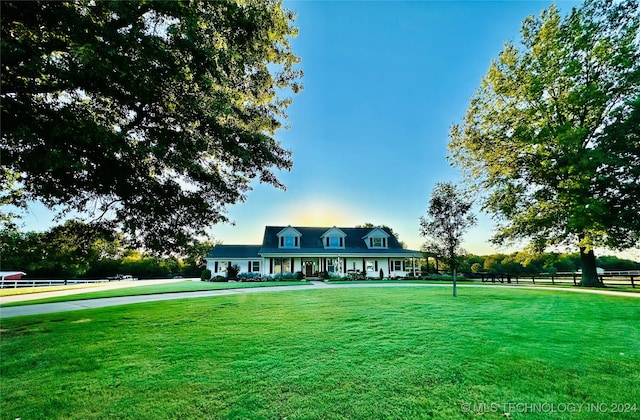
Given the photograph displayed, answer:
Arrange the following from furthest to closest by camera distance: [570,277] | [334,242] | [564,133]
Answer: [334,242]
[570,277]
[564,133]

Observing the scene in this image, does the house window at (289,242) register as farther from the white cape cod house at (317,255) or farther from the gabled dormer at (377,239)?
the gabled dormer at (377,239)

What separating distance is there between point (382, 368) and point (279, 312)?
5.20m

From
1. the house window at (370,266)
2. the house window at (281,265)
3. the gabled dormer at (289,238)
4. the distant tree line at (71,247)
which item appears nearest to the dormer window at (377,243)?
the house window at (370,266)

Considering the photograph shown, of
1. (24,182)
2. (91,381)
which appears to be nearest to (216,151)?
(24,182)

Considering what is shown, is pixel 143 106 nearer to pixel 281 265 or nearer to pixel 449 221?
pixel 449 221

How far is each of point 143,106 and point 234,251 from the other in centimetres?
2735

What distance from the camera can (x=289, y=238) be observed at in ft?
104

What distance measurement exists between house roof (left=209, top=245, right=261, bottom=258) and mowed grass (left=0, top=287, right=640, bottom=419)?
79.0 ft

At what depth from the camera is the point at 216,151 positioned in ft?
28.0

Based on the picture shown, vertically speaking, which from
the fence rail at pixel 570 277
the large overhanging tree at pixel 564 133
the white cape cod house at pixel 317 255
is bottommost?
the fence rail at pixel 570 277

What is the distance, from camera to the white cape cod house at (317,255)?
1172 inches

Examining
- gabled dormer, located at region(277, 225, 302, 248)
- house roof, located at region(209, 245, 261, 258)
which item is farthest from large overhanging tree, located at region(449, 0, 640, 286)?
house roof, located at region(209, 245, 261, 258)

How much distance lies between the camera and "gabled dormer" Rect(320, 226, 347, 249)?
106ft

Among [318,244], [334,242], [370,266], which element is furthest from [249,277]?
[370,266]
